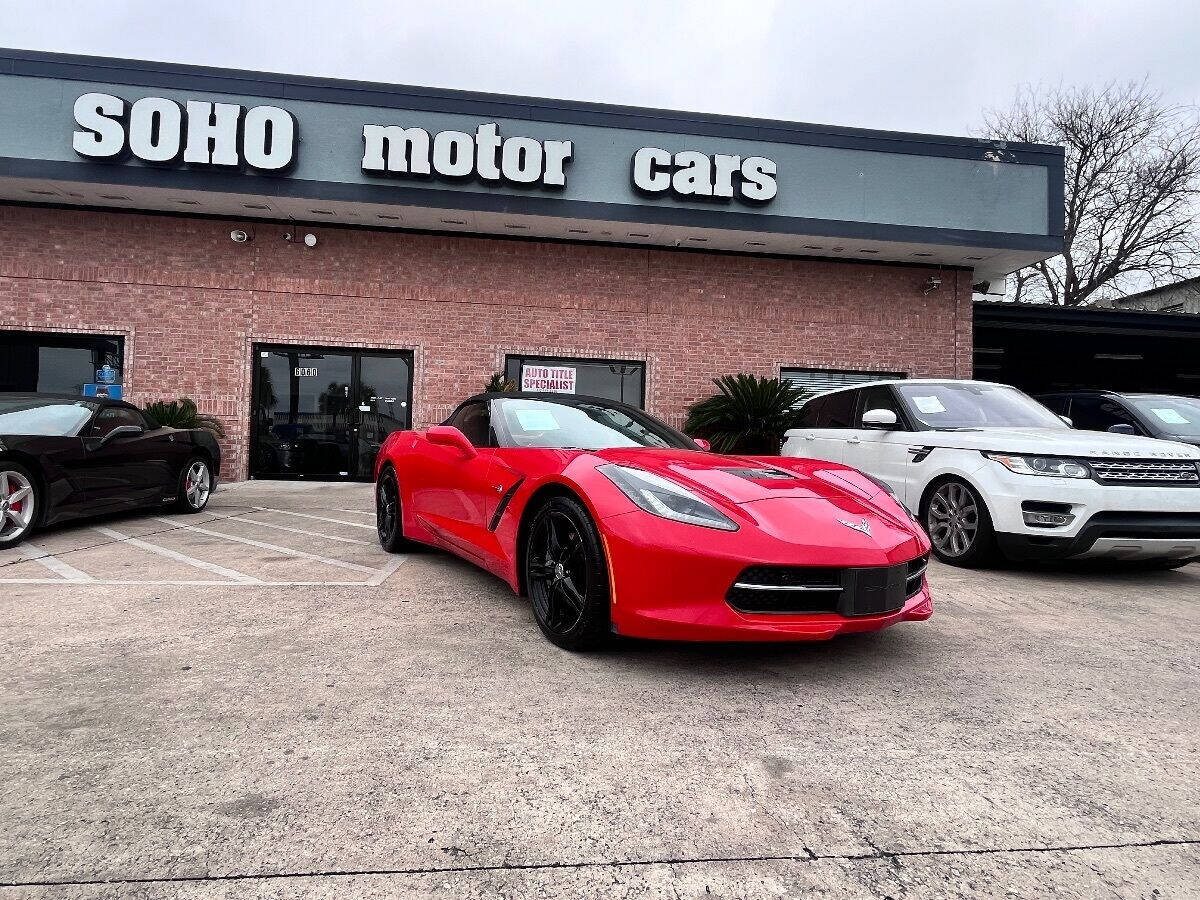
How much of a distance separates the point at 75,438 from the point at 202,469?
193cm

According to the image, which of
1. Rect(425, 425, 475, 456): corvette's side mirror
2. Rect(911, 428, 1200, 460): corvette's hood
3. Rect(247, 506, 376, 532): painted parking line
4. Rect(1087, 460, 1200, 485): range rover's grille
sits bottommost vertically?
Rect(247, 506, 376, 532): painted parking line

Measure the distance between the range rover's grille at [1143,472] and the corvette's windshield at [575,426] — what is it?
284cm

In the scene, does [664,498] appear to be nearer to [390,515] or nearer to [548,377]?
[390,515]

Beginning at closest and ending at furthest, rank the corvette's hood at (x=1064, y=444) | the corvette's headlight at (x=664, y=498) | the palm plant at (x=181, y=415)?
the corvette's headlight at (x=664, y=498) → the corvette's hood at (x=1064, y=444) → the palm plant at (x=181, y=415)

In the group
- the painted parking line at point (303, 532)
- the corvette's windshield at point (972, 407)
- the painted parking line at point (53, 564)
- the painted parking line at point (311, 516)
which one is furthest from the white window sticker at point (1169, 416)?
the painted parking line at point (53, 564)

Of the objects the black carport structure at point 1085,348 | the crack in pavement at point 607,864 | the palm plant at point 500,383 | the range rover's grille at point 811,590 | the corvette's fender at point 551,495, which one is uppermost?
the black carport structure at point 1085,348

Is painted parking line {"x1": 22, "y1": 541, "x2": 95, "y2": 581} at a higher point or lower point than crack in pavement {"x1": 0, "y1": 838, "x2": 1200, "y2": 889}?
higher

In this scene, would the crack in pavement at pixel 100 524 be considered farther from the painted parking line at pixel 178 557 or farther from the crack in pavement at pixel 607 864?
the crack in pavement at pixel 607 864

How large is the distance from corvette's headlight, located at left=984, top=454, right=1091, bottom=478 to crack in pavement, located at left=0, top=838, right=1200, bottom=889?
3.48 metres

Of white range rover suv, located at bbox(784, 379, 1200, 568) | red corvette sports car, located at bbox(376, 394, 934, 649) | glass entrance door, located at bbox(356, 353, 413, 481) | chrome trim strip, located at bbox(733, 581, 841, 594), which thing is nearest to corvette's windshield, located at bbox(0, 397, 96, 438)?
red corvette sports car, located at bbox(376, 394, 934, 649)

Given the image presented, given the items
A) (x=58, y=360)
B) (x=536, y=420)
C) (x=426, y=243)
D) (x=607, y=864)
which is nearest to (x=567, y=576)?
(x=536, y=420)

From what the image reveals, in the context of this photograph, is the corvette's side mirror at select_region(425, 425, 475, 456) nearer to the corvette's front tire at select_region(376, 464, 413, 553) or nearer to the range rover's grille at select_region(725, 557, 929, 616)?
the corvette's front tire at select_region(376, 464, 413, 553)

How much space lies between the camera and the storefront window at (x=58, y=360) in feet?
35.0

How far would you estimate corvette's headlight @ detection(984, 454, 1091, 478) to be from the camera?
4635 mm
